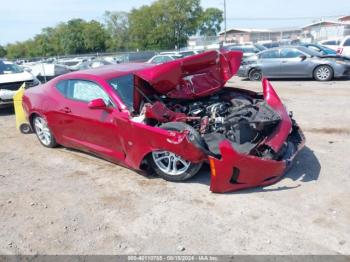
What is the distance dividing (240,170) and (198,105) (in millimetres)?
1451

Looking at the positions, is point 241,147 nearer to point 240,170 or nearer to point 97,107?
point 240,170

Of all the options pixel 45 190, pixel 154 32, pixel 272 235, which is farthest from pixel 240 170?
pixel 154 32

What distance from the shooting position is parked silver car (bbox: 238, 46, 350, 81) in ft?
44.3

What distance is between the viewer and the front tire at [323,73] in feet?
44.5

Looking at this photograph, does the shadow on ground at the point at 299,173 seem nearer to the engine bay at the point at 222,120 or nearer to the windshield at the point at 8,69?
the engine bay at the point at 222,120

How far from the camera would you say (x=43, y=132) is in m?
6.70

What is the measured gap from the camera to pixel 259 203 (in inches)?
163

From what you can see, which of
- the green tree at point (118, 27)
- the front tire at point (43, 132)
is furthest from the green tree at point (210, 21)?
the front tire at point (43, 132)

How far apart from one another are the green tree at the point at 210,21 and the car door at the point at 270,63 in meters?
56.0

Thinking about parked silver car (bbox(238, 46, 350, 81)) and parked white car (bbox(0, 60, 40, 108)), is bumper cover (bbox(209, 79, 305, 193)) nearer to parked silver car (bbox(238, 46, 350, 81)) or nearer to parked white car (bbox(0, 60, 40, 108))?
parked white car (bbox(0, 60, 40, 108))

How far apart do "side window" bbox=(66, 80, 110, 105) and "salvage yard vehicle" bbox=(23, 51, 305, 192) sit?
1 cm

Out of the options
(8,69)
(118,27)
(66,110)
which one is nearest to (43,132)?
(66,110)

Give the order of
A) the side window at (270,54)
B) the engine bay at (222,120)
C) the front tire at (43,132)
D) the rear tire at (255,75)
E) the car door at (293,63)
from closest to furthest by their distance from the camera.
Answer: the engine bay at (222,120), the front tire at (43,132), the car door at (293,63), the side window at (270,54), the rear tire at (255,75)

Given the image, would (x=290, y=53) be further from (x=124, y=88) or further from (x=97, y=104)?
(x=97, y=104)
